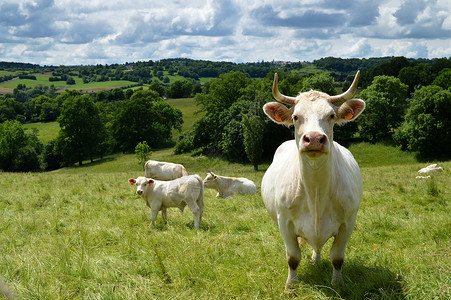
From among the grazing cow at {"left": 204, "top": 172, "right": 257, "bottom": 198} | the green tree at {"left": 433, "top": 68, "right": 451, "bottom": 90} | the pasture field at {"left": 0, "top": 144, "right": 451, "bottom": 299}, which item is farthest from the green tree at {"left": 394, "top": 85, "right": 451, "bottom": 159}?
the pasture field at {"left": 0, "top": 144, "right": 451, "bottom": 299}

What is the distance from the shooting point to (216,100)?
57281mm

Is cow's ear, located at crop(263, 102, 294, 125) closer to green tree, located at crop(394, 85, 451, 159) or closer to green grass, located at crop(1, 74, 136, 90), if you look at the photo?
green tree, located at crop(394, 85, 451, 159)

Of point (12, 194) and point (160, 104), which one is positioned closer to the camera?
point (12, 194)

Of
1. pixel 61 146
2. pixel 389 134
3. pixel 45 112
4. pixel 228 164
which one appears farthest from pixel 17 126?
pixel 389 134

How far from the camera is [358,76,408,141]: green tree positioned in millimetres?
48875

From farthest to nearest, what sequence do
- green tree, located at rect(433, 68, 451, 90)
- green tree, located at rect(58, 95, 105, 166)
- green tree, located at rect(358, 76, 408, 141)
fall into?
green tree, located at rect(433, 68, 451, 90), green tree, located at rect(58, 95, 105, 166), green tree, located at rect(358, 76, 408, 141)

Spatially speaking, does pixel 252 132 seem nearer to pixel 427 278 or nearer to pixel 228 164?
pixel 228 164

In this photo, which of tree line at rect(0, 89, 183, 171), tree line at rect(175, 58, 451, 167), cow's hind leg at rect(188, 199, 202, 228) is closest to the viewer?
cow's hind leg at rect(188, 199, 202, 228)

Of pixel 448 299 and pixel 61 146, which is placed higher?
pixel 448 299

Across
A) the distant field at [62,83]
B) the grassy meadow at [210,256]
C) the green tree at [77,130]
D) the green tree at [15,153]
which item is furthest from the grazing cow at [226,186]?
the distant field at [62,83]

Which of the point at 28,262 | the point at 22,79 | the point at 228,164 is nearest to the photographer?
the point at 28,262

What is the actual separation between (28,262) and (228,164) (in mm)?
39674

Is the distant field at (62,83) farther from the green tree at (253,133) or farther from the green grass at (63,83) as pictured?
the green tree at (253,133)

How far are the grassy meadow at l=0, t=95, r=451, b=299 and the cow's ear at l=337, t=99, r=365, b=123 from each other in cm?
222
